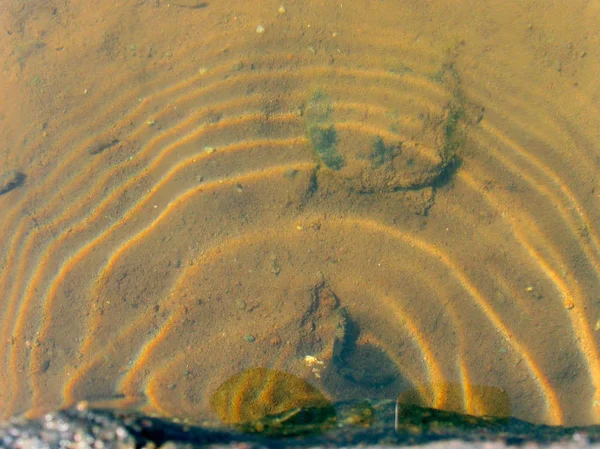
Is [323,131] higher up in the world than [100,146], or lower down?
higher up

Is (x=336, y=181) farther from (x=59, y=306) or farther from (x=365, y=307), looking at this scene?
(x=59, y=306)

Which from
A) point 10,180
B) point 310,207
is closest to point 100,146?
point 10,180

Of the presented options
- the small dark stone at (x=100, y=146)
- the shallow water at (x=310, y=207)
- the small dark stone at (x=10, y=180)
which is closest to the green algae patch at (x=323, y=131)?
the shallow water at (x=310, y=207)

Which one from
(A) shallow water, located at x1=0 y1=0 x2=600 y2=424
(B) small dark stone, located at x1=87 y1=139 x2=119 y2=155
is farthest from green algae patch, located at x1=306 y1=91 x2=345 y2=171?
(B) small dark stone, located at x1=87 y1=139 x2=119 y2=155

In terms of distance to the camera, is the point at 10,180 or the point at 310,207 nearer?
the point at 310,207

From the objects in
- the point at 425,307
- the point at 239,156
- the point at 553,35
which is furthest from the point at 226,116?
the point at 553,35

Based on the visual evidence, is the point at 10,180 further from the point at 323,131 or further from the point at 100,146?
the point at 323,131
